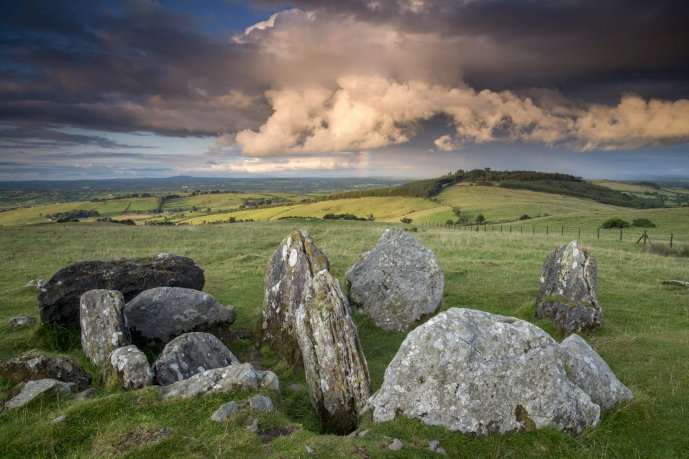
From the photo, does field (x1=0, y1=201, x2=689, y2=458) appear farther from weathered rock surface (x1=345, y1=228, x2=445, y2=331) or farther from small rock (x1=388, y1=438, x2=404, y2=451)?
weathered rock surface (x1=345, y1=228, x2=445, y2=331)

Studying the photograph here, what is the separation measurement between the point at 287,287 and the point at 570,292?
1243 centimetres

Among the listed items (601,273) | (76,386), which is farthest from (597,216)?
(76,386)

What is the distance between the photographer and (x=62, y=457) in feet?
26.6

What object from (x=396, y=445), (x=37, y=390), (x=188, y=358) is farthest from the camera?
(x=188, y=358)

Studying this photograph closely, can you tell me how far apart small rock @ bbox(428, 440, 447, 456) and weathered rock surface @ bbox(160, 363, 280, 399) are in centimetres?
429

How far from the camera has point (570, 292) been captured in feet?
59.5

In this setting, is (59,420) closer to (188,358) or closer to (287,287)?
(188,358)

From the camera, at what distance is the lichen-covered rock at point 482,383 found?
8961 mm

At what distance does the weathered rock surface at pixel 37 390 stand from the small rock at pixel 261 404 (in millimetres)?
5203

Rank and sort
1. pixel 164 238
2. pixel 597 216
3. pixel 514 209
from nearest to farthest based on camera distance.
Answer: pixel 164 238
pixel 597 216
pixel 514 209

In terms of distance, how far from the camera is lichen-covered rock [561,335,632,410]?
32.5 ft

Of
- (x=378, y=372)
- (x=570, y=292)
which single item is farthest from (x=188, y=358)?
(x=570, y=292)

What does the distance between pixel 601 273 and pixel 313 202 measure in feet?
446

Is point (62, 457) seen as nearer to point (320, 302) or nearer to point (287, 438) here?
point (287, 438)
